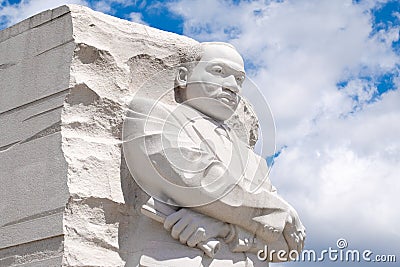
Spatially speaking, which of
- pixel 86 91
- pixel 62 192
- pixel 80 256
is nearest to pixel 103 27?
pixel 86 91

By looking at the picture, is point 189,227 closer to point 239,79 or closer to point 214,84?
point 214,84

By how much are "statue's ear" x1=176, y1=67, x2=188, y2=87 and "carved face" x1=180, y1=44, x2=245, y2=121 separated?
0.07ft

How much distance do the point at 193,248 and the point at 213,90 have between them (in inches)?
42.1

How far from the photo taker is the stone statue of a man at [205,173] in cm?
469

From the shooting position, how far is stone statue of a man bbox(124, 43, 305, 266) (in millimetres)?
4691

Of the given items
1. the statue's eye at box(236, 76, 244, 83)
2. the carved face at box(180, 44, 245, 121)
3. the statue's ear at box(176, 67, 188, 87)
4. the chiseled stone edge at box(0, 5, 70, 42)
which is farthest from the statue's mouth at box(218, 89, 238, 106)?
the chiseled stone edge at box(0, 5, 70, 42)

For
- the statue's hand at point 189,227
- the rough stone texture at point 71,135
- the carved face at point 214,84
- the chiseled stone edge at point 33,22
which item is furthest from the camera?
the carved face at point 214,84

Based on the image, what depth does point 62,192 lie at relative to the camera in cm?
450

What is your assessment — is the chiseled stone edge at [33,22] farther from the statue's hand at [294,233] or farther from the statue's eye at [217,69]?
the statue's hand at [294,233]

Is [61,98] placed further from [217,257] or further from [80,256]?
[217,257]

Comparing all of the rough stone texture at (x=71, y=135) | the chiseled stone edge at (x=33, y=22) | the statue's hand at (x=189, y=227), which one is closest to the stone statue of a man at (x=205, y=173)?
the statue's hand at (x=189, y=227)

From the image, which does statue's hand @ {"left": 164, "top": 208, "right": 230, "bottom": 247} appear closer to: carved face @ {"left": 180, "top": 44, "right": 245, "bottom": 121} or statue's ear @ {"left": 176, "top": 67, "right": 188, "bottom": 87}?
carved face @ {"left": 180, "top": 44, "right": 245, "bottom": 121}

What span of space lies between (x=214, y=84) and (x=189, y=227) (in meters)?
1.01

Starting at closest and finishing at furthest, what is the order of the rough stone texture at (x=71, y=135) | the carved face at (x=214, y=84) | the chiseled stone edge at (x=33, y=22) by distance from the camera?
1. the rough stone texture at (x=71, y=135)
2. the chiseled stone edge at (x=33, y=22)
3. the carved face at (x=214, y=84)
